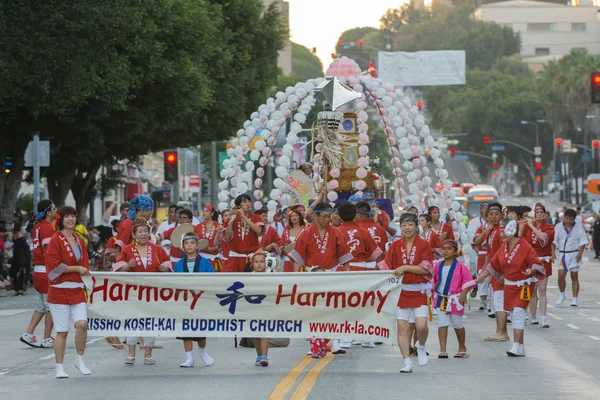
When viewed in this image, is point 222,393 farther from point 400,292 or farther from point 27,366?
point 27,366

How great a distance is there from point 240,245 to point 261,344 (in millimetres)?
3029

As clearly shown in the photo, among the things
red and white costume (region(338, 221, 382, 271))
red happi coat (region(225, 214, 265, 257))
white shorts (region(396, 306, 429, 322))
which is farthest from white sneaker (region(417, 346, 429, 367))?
red happi coat (region(225, 214, 265, 257))

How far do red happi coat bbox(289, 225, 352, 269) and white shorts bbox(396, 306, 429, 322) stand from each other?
1.12 m

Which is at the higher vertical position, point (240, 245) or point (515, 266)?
point (240, 245)

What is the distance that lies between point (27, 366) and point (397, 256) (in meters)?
4.51

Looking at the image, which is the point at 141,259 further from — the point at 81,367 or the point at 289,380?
the point at 289,380

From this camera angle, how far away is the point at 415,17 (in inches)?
6875

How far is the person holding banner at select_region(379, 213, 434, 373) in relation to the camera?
14.5 metres

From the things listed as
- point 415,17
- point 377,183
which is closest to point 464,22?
point 415,17

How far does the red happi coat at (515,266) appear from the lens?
52.2ft

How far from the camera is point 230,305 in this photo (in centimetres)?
1482

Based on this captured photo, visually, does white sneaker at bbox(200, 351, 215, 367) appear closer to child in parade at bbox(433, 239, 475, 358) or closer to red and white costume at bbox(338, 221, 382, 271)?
red and white costume at bbox(338, 221, 382, 271)

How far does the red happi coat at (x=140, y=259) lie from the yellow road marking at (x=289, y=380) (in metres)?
1.88

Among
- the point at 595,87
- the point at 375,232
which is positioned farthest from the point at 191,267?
the point at 595,87
